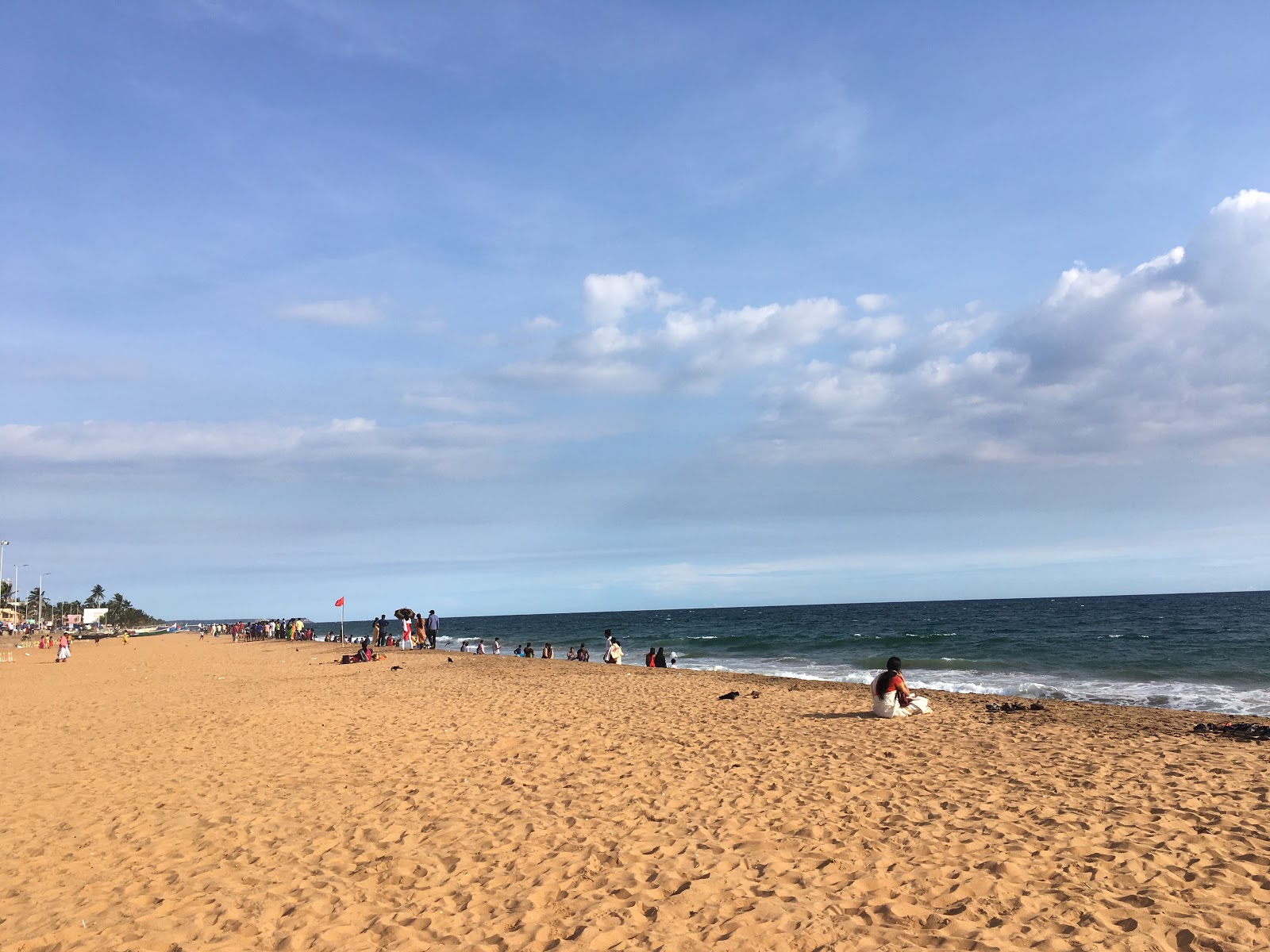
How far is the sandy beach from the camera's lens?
17.1 feet

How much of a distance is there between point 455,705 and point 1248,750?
13845 millimetres

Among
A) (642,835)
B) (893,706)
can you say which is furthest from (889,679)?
(642,835)

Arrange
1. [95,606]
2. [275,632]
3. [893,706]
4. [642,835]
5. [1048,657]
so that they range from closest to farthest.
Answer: [642,835]
[893,706]
[1048,657]
[275,632]
[95,606]

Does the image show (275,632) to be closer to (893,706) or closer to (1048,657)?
(1048,657)

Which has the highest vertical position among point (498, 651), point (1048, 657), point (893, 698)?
point (893, 698)

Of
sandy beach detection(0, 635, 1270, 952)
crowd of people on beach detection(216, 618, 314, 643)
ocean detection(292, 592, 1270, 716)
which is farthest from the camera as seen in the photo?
crowd of people on beach detection(216, 618, 314, 643)

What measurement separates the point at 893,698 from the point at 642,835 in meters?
7.43

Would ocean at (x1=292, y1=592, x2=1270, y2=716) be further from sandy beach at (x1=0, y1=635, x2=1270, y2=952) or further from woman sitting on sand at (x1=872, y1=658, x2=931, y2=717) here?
sandy beach at (x1=0, y1=635, x2=1270, y2=952)

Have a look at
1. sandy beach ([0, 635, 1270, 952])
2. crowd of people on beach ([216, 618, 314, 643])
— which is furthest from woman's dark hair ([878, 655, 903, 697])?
crowd of people on beach ([216, 618, 314, 643])

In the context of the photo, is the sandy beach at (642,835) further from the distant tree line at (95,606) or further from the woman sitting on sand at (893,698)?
the distant tree line at (95,606)

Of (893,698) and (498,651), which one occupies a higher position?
(893,698)

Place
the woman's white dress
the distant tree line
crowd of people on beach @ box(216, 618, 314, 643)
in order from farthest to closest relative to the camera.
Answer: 1. the distant tree line
2. crowd of people on beach @ box(216, 618, 314, 643)
3. the woman's white dress

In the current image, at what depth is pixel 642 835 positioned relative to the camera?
23.2ft

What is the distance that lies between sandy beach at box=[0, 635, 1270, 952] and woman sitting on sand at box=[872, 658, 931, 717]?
0.38 metres
